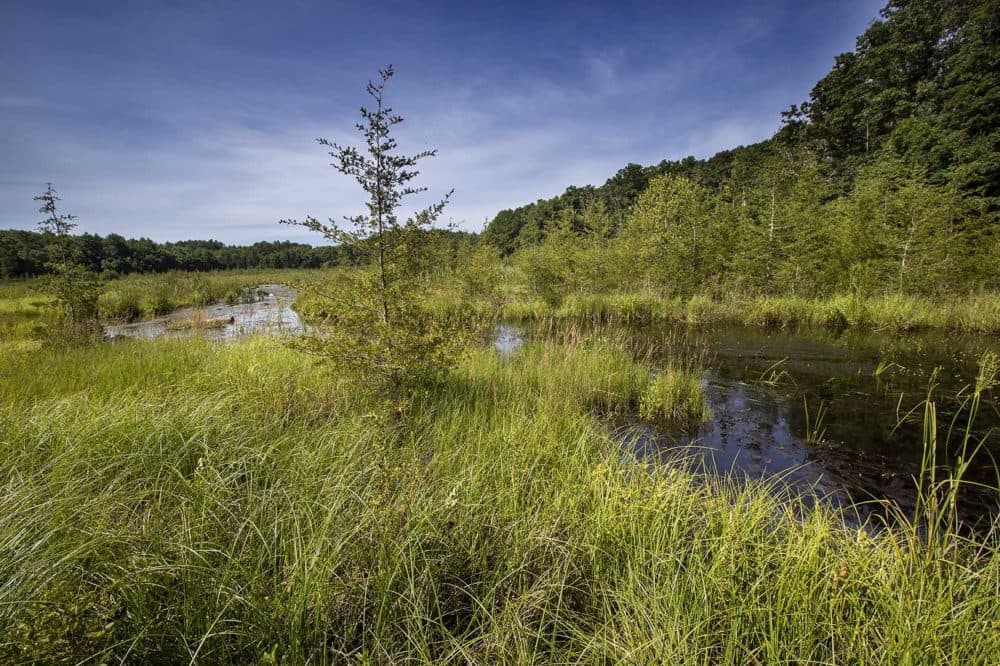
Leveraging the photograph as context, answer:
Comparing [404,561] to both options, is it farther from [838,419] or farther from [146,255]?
[146,255]

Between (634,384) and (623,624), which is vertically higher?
(623,624)

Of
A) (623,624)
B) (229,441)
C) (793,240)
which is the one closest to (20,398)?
(229,441)

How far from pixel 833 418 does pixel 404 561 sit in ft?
22.2

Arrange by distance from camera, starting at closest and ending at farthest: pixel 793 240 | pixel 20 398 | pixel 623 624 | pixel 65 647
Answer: pixel 65 647 → pixel 623 624 → pixel 20 398 → pixel 793 240

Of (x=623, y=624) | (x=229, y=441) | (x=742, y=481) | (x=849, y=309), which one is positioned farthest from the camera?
(x=849, y=309)

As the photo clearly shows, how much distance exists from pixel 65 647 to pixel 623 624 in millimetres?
1961

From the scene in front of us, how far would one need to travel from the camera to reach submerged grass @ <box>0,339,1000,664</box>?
1445mm

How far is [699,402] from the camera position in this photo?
19.9 ft

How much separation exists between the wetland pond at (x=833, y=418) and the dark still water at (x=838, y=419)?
17 mm

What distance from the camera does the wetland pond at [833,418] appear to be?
164 inches

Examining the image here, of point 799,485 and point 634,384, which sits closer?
point 799,485

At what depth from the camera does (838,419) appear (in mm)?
5723

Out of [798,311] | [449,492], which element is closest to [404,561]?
[449,492]

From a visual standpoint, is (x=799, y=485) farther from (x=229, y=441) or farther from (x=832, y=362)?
(x=832, y=362)
